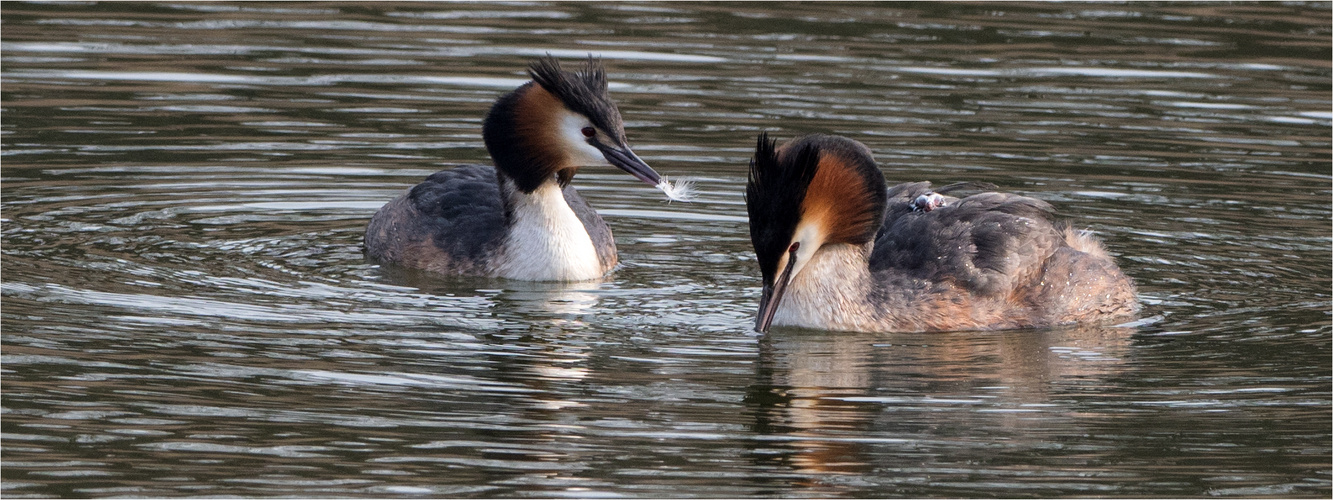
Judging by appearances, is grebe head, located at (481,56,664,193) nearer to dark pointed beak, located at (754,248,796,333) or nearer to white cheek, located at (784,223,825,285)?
white cheek, located at (784,223,825,285)

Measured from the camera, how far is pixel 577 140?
11.2 m

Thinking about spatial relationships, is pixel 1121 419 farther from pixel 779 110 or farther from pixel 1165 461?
pixel 779 110

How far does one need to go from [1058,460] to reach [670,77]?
8926 millimetres

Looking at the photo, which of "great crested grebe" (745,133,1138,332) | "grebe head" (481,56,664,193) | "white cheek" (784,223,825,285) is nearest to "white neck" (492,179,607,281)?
"grebe head" (481,56,664,193)

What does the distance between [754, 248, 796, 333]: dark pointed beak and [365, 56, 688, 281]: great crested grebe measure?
55.5 inches

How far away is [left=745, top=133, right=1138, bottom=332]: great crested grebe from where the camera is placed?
9.38m

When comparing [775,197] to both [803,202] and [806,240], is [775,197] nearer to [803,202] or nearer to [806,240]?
[803,202]

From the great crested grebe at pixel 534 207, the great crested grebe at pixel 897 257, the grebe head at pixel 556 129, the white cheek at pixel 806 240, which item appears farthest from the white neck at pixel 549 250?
the white cheek at pixel 806 240

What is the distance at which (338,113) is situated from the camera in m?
15.1

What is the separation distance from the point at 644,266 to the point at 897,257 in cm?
173

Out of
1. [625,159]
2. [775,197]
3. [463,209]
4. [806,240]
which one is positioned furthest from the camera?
[463,209]

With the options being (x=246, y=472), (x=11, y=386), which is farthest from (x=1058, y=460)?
(x=11, y=386)

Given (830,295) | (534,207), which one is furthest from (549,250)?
(830,295)

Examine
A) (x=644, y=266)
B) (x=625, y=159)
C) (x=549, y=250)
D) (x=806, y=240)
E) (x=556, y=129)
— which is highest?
(x=556, y=129)
